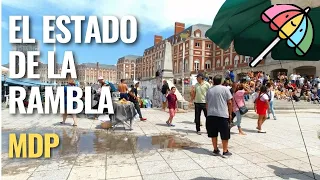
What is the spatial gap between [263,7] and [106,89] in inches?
267

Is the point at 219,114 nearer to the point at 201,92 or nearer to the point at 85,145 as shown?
the point at 201,92

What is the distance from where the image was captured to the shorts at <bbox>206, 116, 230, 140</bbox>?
5305mm

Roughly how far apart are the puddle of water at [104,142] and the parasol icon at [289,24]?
12.4 feet

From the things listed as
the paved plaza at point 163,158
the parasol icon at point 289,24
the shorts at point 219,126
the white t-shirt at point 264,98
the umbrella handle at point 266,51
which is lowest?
the paved plaza at point 163,158

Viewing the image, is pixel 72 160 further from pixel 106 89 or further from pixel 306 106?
pixel 306 106

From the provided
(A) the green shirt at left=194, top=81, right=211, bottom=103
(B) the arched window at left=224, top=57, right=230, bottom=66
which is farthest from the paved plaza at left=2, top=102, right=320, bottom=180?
(B) the arched window at left=224, top=57, right=230, bottom=66

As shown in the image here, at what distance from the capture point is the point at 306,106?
17.3 metres

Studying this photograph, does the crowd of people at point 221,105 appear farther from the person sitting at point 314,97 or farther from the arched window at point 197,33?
the arched window at point 197,33

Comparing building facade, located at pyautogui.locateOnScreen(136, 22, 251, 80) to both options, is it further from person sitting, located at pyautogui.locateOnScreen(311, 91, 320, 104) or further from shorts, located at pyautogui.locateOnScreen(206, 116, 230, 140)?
shorts, located at pyautogui.locateOnScreen(206, 116, 230, 140)

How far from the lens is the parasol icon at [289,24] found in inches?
112

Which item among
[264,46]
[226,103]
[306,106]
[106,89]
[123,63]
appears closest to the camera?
[264,46]

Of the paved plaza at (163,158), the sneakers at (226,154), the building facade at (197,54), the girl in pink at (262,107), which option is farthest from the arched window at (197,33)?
the sneakers at (226,154)

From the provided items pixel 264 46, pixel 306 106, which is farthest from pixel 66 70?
pixel 306 106

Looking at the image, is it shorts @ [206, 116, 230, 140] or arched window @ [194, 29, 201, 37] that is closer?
shorts @ [206, 116, 230, 140]
